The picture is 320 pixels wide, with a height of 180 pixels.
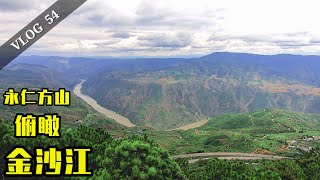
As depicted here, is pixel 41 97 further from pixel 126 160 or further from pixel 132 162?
pixel 126 160

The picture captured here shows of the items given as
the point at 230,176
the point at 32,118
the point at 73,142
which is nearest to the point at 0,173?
the point at 73,142

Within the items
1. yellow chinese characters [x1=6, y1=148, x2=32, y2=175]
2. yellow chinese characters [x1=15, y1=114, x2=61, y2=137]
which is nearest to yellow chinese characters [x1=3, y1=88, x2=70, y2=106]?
yellow chinese characters [x1=15, y1=114, x2=61, y2=137]

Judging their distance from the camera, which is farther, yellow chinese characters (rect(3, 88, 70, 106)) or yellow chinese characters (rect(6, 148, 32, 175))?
yellow chinese characters (rect(6, 148, 32, 175))

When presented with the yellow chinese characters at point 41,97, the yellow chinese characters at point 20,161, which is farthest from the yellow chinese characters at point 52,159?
the yellow chinese characters at point 41,97

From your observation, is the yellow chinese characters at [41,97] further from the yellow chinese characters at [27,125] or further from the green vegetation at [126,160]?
the green vegetation at [126,160]

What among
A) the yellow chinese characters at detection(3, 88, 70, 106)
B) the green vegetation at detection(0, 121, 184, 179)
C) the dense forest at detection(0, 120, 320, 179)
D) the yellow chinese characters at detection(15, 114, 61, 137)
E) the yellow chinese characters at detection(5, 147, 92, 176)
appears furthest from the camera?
the dense forest at detection(0, 120, 320, 179)

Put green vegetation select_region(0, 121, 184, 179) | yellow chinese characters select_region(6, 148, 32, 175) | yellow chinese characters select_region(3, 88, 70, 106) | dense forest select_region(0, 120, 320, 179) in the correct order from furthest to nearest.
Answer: dense forest select_region(0, 120, 320, 179), green vegetation select_region(0, 121, 184, 179), yellow chinese characters select_region(6, 148, 32, 175), yellow chinese characters select_region(3, 88, 70, 106)

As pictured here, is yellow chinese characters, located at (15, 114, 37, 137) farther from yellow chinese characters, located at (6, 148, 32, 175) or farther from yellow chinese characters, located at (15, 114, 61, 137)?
yellow chinese characters, located at (6, 148, 32, 175)
